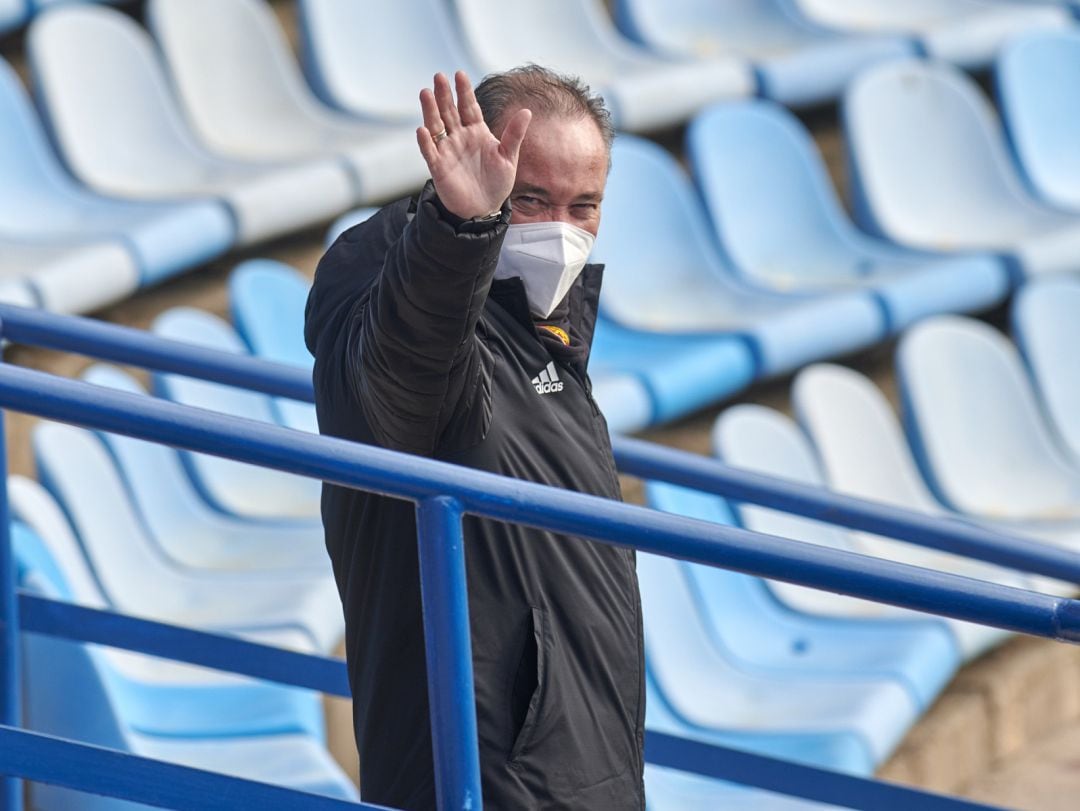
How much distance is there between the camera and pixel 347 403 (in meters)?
1.48

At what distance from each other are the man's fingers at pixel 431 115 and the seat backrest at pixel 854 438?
8.52 ft

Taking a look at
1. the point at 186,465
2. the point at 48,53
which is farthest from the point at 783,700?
the point at 48,53

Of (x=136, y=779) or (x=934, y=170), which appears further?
(x=934, y=170)

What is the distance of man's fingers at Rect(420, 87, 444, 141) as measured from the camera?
4.45ft

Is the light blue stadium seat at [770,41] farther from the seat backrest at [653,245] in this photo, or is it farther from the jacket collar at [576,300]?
the jacket collar at [576,300]

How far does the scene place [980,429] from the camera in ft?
14.1

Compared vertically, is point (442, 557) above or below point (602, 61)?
below

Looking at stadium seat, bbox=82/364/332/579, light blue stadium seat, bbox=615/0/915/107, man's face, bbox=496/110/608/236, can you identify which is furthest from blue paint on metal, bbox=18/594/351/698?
light blue stadium seat, bbox=615/0/915/107

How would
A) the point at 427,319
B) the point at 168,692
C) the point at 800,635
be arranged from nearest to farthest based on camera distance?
the point at 427,319
the point at 168,692
the point at 800,635

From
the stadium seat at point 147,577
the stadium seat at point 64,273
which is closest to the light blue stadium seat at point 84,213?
the stadium seat at point 64,273

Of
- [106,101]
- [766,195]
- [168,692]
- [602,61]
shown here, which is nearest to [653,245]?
[766,195]

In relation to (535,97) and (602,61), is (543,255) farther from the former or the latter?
(602,61)

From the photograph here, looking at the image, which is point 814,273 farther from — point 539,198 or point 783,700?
point 539,198

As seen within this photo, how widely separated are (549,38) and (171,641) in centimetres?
323
